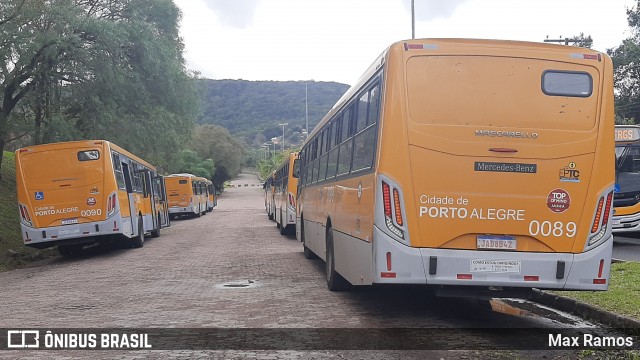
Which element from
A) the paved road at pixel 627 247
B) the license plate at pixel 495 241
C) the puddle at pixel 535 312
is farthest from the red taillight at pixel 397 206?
the paved road at pixel 627 247

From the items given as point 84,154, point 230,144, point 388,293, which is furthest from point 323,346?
point 230,144

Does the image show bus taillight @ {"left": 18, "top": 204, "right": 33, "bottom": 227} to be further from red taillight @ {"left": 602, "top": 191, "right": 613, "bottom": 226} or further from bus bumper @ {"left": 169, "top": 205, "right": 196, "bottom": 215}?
bus bumper @ {"left": 169, "top": 205, "right": 196, "bottom": 215}

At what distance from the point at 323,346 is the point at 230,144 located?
97427 mm

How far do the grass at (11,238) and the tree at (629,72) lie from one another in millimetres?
38349

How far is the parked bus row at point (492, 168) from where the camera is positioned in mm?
7309

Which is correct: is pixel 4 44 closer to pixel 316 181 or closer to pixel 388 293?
pixel 316 181

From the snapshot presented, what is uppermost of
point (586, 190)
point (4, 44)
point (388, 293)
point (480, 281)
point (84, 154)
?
point (4, 44)

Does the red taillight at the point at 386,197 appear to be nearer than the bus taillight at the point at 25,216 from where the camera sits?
Yes

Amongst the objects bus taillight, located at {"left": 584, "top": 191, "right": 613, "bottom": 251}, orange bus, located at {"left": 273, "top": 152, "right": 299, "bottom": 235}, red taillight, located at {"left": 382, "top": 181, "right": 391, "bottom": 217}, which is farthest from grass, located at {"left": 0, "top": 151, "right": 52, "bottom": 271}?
bus taillight, located at {"left": 584, "top": 191, "right": 613, "bottom": 251}

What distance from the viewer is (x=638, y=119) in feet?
157

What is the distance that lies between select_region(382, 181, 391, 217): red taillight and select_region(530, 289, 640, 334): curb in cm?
252

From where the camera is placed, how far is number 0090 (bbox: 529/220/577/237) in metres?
7.32

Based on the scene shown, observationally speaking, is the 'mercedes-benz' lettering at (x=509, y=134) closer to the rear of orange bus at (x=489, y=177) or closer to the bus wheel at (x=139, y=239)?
the rear of orange bus at (x=489, y=177)

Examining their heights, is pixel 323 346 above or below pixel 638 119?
below
